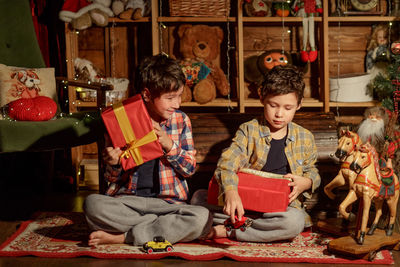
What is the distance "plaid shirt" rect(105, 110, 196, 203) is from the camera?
197 centimetres

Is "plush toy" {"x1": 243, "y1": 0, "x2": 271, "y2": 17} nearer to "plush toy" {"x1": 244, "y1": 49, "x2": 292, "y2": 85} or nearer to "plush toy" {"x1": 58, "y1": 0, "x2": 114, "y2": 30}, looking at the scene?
"plush toy" {"x1": 244, "y1": 49, "x2": 292, "y2": 85}

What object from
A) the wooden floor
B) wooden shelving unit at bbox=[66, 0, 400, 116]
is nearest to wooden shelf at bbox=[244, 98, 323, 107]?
wooden shelving unit at bbox=[66, 0, 400, 116]

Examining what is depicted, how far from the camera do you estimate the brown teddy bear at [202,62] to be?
10.5ft

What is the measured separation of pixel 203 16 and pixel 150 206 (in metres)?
1.58

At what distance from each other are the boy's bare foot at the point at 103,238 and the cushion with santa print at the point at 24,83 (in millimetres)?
1033

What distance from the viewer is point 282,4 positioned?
324 centimetres

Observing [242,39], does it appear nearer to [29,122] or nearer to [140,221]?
[29,122]

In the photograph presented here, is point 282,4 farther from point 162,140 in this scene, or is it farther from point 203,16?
point 162,140

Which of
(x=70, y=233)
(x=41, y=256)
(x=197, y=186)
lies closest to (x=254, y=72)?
(x=197, y=186)

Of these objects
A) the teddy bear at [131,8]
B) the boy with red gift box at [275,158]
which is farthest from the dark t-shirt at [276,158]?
the teddy bear at [131,8]

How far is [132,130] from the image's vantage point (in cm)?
187

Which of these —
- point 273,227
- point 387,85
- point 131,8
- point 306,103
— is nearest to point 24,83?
point 131,8

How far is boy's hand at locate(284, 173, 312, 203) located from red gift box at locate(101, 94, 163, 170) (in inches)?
Answer: 19.9

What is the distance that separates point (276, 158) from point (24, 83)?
1.40 meters
